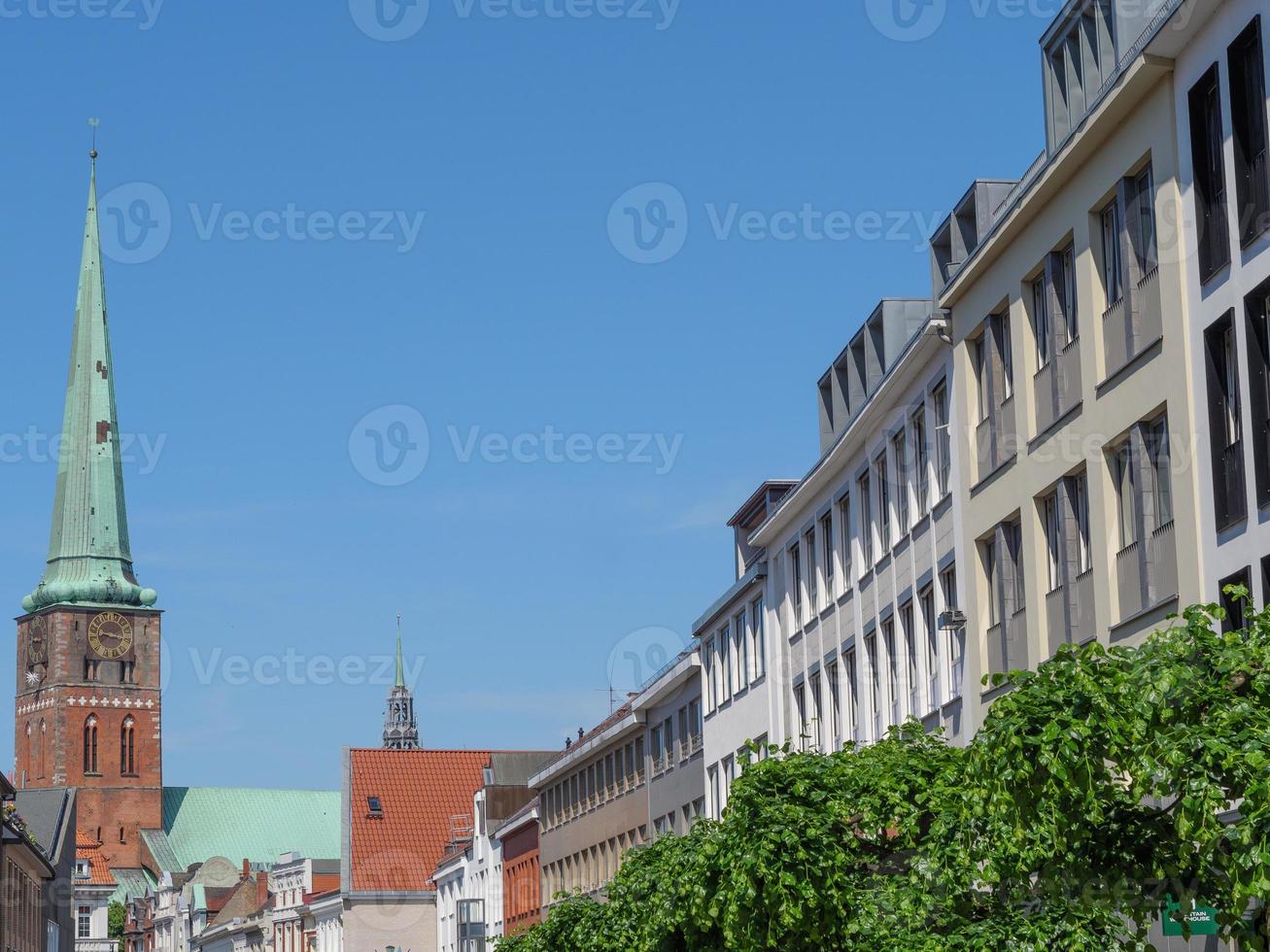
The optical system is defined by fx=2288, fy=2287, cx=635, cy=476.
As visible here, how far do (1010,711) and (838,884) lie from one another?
1095 cm

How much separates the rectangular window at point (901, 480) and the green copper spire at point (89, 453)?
151m

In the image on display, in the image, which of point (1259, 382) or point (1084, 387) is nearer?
point (1259, 382)

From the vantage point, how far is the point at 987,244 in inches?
1412

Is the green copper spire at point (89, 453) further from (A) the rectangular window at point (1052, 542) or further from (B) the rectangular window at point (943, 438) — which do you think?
(A) the rectangular window at point (1052, 542)

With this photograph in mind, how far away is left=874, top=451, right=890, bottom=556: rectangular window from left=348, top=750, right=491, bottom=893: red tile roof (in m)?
70.9

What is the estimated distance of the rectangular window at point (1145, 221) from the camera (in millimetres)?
29406

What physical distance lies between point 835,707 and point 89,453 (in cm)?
15194

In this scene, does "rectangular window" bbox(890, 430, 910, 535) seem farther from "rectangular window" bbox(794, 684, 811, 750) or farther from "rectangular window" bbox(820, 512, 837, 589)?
"rectangular window" bbox(794, 684, 811, 750)

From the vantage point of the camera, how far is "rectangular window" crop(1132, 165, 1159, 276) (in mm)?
29406

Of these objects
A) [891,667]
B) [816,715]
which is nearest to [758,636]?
[816,715]

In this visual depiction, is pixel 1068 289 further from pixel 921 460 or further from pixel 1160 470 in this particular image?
pixel 921 460

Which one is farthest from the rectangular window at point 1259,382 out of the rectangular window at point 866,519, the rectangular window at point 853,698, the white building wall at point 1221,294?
the rectangular window at point 853,698

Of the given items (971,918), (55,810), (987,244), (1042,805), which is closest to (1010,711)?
(1042,805)

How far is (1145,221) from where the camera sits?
29.7 meters
